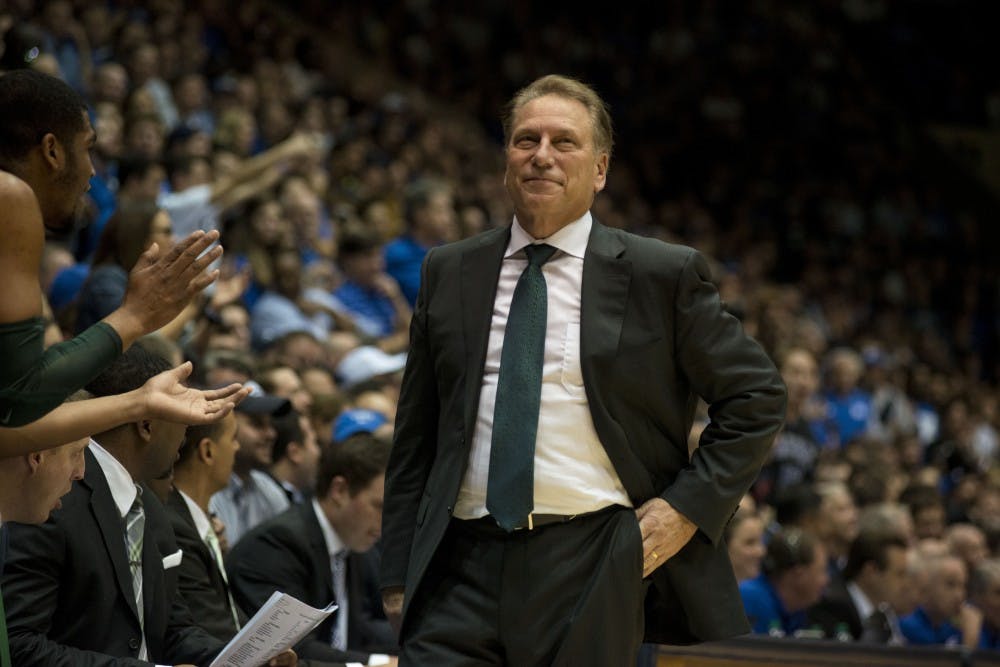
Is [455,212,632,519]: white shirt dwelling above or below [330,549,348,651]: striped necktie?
above

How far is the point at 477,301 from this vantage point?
3.28 metres

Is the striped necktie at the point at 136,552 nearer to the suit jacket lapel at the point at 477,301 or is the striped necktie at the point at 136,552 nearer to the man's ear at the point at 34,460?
the man's ear at the point at 34,460

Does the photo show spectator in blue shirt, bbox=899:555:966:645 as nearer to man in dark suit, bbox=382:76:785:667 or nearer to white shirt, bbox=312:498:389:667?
white shirt, bbox=312:498:389:667

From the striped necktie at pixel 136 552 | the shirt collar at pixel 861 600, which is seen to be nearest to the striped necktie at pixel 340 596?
the striped necktie at pixel 136 552

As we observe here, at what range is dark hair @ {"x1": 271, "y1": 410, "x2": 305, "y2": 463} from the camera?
5324mm

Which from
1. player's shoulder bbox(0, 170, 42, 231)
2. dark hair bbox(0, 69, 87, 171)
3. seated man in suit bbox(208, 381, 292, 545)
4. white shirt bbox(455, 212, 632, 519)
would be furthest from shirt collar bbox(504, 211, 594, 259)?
seated man in suit bbox(208, 381, 292, 545)

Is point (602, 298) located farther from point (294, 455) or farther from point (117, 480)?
point (294, 455)

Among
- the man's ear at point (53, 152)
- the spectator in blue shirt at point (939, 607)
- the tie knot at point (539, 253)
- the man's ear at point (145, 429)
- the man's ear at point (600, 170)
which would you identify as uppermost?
the man's ear at point (600, 170)

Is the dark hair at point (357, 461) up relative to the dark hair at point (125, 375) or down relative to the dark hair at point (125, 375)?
down

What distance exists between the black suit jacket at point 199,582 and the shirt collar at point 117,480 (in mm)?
346

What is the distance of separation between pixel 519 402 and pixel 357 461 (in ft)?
5.74

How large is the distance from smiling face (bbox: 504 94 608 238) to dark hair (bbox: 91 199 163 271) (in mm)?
2663

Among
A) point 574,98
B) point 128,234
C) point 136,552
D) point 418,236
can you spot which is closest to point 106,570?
point 136,552

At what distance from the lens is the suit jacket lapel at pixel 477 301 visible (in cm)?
319
